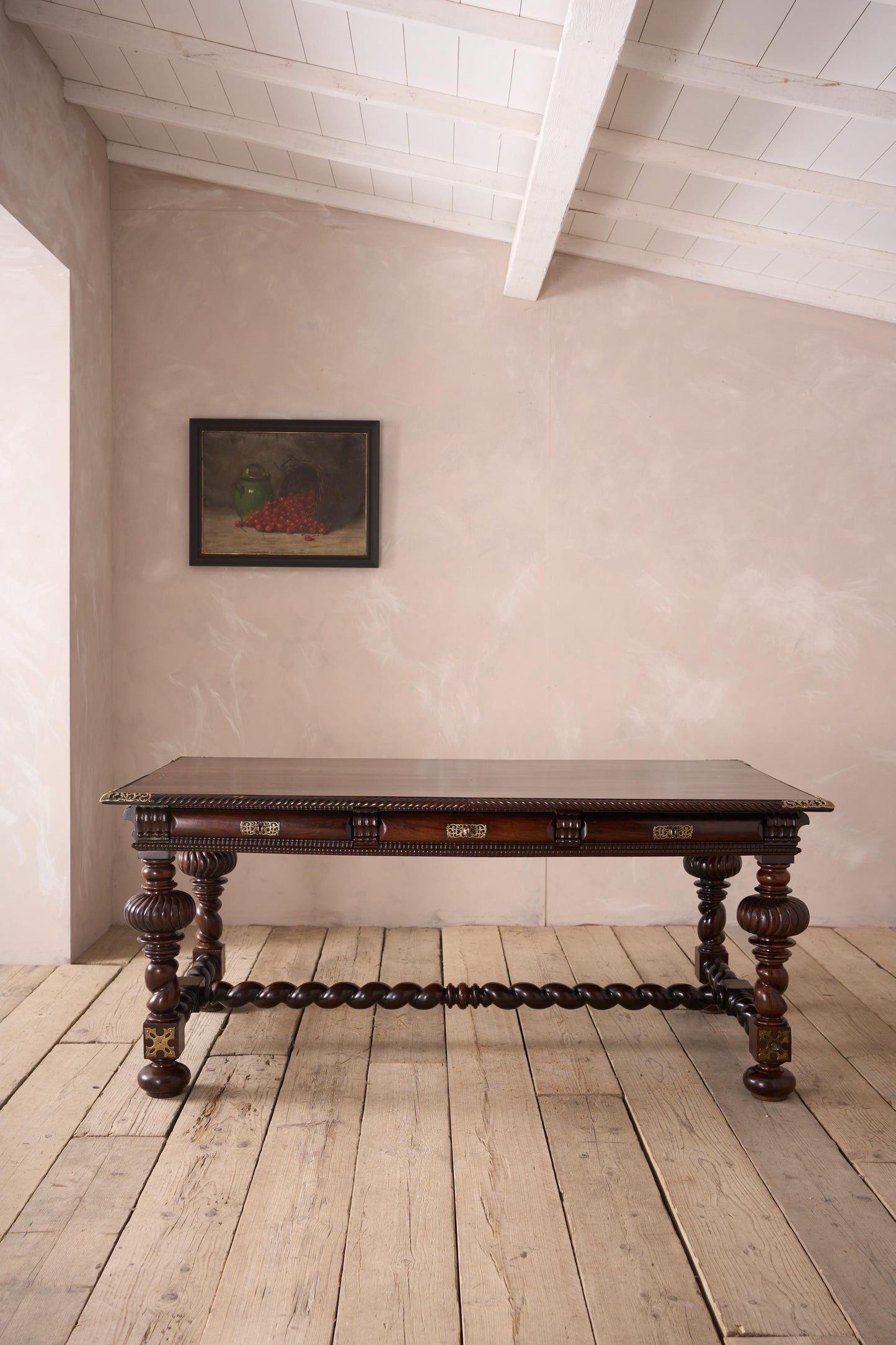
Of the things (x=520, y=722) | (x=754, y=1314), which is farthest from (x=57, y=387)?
(x=754, y=1314)

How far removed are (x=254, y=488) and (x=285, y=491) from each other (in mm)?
132

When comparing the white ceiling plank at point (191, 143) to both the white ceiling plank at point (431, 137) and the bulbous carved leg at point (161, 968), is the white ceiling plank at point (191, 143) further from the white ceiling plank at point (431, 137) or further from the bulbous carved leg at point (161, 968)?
the bulbous carved leg at point (161, 968)

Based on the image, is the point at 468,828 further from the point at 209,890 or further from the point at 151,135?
the point at 151,135

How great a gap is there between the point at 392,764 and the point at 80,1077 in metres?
1.28

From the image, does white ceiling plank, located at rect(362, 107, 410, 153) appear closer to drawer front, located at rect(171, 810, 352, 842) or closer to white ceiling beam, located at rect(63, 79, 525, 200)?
white ceiling beam, located at rect(63, 79, 525, 200)

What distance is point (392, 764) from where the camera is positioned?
302 centimetres

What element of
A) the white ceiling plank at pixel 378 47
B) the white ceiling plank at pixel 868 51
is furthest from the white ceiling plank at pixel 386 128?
the white ceiling plank at pixel 868 51

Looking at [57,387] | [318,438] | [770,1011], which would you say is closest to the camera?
[770,1011]

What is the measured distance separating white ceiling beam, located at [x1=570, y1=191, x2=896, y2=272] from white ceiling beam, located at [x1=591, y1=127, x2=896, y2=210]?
350 millimetres

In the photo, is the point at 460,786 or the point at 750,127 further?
the point at 750,127

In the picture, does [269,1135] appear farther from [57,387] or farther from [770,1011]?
[57,387]

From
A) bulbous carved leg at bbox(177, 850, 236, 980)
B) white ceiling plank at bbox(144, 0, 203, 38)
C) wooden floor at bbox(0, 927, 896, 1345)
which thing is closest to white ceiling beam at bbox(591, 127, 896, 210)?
white ceiling plank at bbox(144, 0, 203, 38)

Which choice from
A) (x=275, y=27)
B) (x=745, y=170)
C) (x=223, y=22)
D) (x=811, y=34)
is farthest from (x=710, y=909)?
(x=223, y=22)

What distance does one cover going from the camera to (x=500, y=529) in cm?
389
